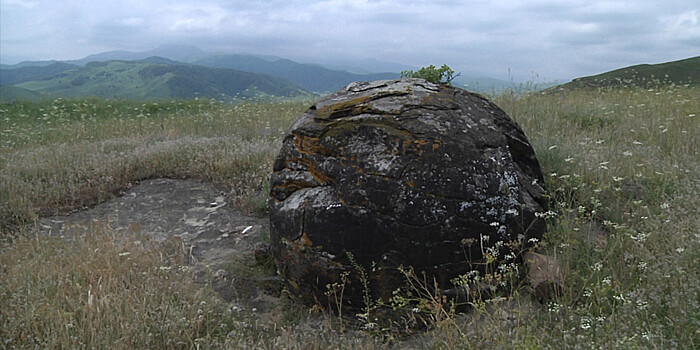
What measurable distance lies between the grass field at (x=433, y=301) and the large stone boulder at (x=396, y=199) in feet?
1.34

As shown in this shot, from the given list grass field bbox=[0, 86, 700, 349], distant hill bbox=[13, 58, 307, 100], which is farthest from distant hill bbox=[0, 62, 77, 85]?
grass field bbox=[0, 86, 700, 349]

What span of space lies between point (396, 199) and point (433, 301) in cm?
95

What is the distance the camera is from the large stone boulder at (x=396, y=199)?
3816mm

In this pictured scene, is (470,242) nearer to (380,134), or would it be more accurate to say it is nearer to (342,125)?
(380,134)

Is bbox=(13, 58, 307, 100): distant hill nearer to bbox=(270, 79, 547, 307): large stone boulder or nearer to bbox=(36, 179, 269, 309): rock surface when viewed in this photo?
bbox=(36, 179, 269, 309): rock surface

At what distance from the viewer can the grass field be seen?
3018 mm

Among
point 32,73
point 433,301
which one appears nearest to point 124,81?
point 32,73

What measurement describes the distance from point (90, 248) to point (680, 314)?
16.6 feet

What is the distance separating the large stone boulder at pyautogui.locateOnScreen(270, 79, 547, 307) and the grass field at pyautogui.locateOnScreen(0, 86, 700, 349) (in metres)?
0.41

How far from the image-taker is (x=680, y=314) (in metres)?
2.76

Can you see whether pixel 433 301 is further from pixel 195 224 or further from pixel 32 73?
pixel 32 73

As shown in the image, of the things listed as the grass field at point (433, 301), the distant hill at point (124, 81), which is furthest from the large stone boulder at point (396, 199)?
the distant hill at point (124, 81)

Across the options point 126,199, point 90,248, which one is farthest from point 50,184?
point 90,248

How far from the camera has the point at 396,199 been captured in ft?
12.6
